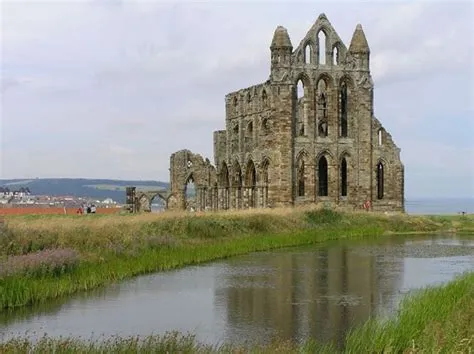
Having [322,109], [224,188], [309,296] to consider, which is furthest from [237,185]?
[309,296]

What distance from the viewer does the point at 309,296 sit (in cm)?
1895

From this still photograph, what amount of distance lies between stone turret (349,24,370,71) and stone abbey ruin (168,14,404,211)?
68 millimetres

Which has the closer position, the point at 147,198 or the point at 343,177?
the point at 343,177

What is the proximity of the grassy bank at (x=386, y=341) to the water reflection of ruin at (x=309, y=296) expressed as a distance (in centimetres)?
161

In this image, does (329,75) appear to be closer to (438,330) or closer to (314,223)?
(314,223)

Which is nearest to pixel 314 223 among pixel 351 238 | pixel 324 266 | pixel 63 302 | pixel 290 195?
pixel 351 238

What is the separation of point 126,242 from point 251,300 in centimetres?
688

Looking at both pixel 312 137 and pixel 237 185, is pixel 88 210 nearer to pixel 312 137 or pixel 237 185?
pixel 237 185

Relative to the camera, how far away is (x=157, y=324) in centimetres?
1511

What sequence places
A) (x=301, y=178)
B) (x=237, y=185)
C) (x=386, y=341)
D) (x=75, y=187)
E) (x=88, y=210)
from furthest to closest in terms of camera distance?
1. (x=75, y=187)
2. (x=237, y=185)
3. (x=301, y=178)
4. (x=88, y=210)
5. (x=386, y=341)

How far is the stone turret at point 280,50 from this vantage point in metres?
49.9

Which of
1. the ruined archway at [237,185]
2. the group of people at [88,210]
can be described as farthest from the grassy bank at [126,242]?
the group of people at [88,210]

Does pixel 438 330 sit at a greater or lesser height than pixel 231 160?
lesser

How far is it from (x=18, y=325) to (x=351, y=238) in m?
26.3
